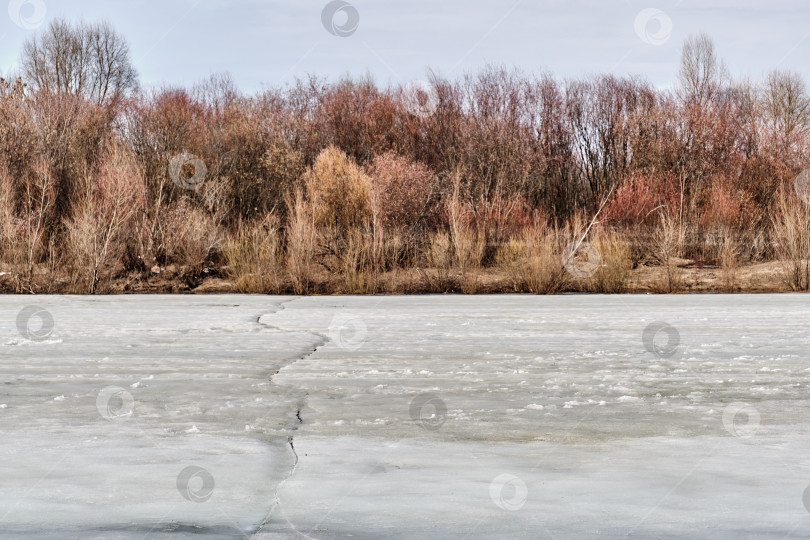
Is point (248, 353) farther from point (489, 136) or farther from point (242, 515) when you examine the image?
point (489, 136)

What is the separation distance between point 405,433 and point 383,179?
17632 mm

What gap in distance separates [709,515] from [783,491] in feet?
1.80

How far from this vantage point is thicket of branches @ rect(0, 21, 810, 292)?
1892 cm

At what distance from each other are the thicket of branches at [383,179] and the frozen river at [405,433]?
8.60 m

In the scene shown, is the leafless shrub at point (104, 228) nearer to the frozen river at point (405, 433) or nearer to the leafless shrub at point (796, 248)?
the frozen river at point (405, 433)

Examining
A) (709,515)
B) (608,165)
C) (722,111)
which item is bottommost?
(709,515)

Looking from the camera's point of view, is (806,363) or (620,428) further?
(806,363)

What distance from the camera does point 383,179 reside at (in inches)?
885

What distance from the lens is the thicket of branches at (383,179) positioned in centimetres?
1892

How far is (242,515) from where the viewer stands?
3611 millimetres

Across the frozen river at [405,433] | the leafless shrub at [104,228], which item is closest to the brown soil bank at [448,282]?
the leafless shrub at [104,228]

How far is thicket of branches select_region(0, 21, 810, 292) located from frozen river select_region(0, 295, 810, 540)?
8.60 metres

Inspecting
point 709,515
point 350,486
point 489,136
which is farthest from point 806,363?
point 489,136

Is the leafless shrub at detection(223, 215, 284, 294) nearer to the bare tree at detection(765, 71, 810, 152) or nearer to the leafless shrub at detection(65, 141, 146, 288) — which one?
the leafless shrub at detection(65, 141, 146, 288)
